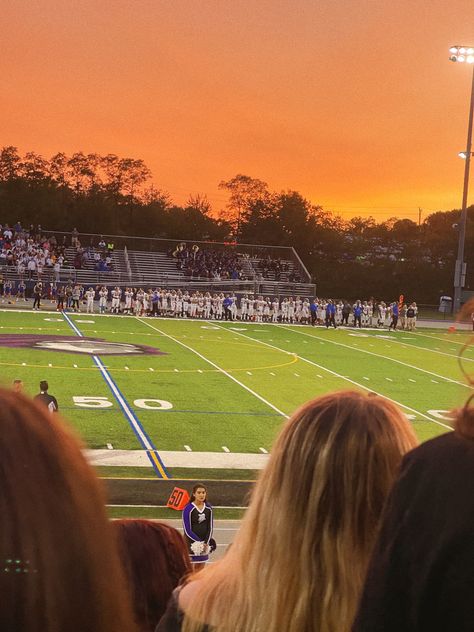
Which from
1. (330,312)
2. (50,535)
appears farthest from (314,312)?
(50,535)

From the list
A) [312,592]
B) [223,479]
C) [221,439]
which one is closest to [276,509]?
[312,592]

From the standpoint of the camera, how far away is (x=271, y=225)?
8012cm

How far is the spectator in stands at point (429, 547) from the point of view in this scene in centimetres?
144

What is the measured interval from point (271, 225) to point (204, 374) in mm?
59709

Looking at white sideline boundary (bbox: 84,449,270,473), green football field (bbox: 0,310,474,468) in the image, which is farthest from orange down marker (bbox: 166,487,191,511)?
green football field (bbox: 0,310,474,468)

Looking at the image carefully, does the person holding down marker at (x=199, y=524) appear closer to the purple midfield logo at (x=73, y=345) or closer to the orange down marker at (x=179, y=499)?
the orange down marker at (x=179, y=499)

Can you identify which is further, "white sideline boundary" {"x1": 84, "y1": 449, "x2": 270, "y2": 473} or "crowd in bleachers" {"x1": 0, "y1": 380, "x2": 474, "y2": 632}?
"white sideline boundary" {"x1": 84, "y1": 449, "x2": 270, "y2": 473}

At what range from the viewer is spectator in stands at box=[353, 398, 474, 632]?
1.44 m

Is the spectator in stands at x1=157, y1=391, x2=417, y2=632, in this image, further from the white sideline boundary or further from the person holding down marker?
the white sideline boundary

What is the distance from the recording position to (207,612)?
6.88 feet

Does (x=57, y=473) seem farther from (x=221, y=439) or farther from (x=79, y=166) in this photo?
(x=79, y=166)

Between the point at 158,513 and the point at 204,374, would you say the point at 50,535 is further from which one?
the point at 204,374

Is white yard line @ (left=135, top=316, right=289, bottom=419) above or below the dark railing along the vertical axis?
below

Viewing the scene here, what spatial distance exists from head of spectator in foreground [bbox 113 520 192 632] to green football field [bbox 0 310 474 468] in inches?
260
